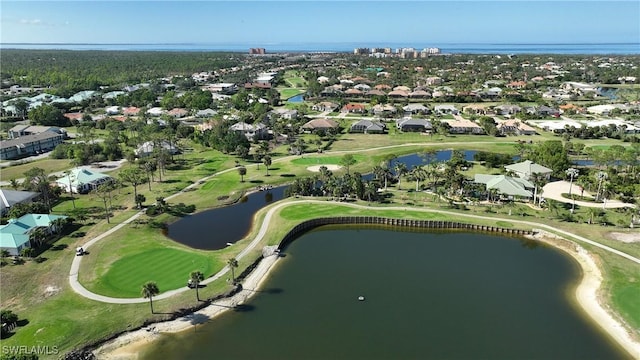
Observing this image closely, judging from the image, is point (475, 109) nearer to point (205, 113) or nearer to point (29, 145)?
point (205, 113)

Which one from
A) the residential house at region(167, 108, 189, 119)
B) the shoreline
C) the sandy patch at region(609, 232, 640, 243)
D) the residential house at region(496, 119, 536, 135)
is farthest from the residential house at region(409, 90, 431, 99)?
the shoreline

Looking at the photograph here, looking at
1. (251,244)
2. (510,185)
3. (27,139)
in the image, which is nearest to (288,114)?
(27,139)

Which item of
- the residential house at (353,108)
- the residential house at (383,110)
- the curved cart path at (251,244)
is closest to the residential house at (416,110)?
the residential house at (383,110)

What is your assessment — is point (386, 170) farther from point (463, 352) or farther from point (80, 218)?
point (80, 218)

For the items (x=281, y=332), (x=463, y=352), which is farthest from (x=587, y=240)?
(x=281, y=332)

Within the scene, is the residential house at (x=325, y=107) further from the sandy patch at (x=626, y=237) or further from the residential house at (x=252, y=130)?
the sandy patch at (x=626, y=237)

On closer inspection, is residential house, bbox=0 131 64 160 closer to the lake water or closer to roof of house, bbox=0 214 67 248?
roof of house, bbox=0 214 67 248
